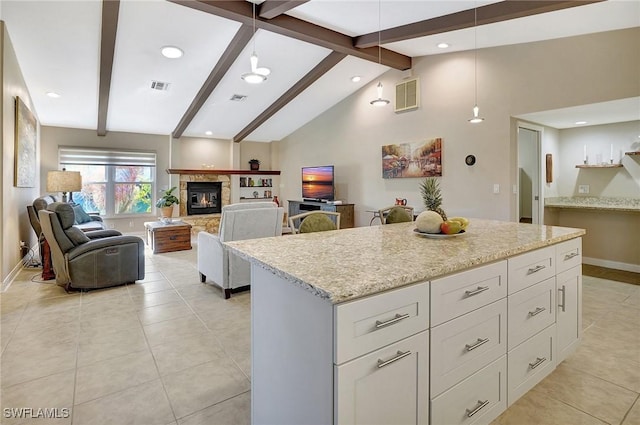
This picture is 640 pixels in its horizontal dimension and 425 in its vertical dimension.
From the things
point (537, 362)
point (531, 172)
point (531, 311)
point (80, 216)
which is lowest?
point (537, 362)

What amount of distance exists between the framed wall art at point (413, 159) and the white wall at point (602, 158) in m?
1.98

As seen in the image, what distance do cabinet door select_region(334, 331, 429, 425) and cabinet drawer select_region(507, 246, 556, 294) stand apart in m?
0.75

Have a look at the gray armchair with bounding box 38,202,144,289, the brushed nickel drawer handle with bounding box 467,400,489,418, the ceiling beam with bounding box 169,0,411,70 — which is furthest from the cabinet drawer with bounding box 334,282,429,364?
the ceiling beam with bounding box 169,0,411,70

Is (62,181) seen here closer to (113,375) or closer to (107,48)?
(107,48)

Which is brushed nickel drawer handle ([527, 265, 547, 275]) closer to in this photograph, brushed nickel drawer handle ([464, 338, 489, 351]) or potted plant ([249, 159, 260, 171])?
brushed nickel drawer handle ([464, 338, 489, 351])

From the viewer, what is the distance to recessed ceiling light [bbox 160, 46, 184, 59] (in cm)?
463

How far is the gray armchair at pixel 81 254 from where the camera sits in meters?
3.57

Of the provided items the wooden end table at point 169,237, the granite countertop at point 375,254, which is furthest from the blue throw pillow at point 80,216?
the granite countertop at point 375,254

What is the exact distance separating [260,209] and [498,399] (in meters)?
2.72

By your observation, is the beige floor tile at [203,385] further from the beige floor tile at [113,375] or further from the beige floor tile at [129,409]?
the beige floor tile at [113,375]

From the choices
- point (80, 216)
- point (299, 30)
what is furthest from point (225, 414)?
point (80, 216)

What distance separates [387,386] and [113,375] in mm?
1865

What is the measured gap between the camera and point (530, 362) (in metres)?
1.88

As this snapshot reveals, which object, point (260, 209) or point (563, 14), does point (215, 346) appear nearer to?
point (260, 209)
